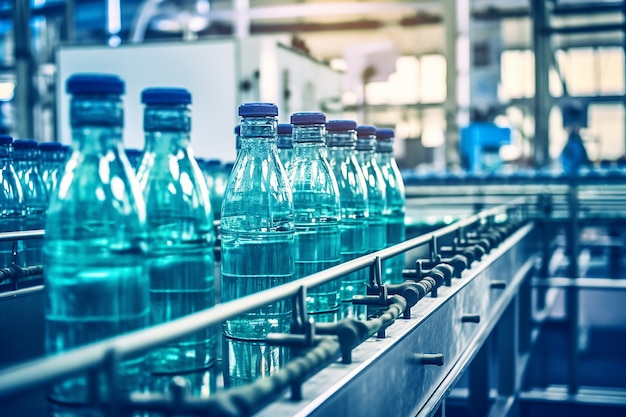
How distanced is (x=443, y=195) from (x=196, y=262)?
2610 millimetres

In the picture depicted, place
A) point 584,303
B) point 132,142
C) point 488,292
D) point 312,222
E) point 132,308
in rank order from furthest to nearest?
point 584,303 < point 132,142 < point 488,292 < point 312,222 < point 132,308

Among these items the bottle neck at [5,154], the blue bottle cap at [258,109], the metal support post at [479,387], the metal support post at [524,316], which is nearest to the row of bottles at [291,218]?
the blue bottle cap at [258,109]

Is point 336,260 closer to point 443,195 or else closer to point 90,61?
point 90,61

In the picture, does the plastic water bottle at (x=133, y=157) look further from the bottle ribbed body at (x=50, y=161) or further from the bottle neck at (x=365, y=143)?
the bottle neck at (x=365, y=143)

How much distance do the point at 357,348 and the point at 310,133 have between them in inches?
10.9

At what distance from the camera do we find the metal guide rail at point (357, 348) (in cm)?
40

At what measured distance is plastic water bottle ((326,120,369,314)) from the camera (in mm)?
1030

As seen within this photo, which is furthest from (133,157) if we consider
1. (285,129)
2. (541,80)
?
(541,80)

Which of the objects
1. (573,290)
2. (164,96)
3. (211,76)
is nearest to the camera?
(164,96)

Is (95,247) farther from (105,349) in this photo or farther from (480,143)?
(480,143)

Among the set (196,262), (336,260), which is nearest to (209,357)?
(196,262)

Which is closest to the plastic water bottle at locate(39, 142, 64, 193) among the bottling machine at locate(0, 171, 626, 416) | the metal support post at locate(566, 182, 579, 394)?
the bottling machine at locate(0, 171, 626, 416)

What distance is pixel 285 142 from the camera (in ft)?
3.18

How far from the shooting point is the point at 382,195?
1.16m
